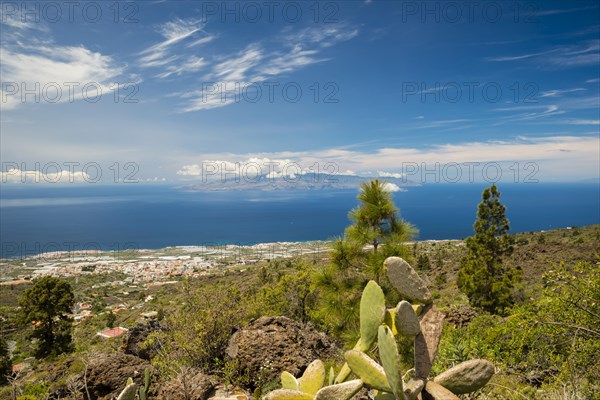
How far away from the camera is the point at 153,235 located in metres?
123

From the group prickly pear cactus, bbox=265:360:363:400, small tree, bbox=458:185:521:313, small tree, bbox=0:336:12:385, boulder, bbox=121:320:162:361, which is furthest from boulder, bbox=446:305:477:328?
small tree, bbox=0:336:12:385

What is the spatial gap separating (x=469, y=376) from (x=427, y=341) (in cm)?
37

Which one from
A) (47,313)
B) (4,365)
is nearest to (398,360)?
(4,365)

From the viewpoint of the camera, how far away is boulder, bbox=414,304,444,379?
8.22 feet

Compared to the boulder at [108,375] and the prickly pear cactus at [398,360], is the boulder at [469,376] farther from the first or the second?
the boulder at [108,375]

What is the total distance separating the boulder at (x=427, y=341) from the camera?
251 centimetres

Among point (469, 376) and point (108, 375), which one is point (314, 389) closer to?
point (469, 376)

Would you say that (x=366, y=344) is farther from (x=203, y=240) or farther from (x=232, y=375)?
(x=203, y=240)

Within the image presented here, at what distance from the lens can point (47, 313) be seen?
21328 millimetres

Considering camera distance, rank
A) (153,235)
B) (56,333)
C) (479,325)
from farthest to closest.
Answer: (153,235)
(56,333)
(479,325)

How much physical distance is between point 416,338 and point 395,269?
594mm

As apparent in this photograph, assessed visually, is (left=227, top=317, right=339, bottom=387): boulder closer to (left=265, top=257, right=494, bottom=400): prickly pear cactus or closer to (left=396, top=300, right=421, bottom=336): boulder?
(left=265, top=257, right=494, bottom=400): prickly pear cactus

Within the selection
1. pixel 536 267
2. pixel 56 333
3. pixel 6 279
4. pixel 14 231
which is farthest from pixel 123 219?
pixel 536 267

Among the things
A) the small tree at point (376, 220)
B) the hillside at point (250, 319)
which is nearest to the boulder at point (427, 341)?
the hillside at point (250, 319)
